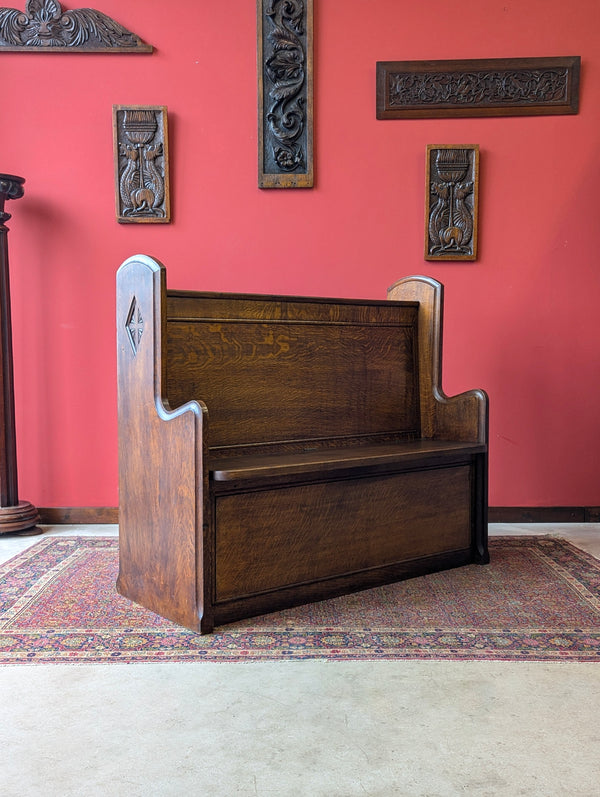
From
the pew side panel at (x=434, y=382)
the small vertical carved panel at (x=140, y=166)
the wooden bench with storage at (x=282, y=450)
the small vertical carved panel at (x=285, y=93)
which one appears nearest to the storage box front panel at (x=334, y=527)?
the wooden bench with storage at (x=282, y=450)

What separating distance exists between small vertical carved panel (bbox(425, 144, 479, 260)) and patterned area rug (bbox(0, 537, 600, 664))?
69.1 inches

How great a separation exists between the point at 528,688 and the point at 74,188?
11.1ft

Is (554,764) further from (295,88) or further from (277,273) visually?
(295,88)

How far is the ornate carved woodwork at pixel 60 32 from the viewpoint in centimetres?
408

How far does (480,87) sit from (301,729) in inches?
137

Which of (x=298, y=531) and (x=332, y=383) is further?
(x=332, y=383)

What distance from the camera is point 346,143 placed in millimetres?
4172

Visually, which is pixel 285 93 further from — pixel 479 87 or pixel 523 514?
pixel 523 514

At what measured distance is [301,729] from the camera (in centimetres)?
188

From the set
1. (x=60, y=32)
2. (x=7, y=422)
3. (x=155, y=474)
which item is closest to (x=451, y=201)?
(x=60, y=32)

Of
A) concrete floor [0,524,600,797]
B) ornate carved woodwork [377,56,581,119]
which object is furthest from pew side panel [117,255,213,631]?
ornate carved woodwork [377,56,581,119]

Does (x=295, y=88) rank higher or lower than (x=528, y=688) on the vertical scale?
higher

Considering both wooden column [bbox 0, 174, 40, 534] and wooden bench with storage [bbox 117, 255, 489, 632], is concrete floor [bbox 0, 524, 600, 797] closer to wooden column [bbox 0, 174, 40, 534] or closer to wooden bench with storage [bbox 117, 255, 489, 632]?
wooden bench with storage [bbox 117, 255, 489, 632]

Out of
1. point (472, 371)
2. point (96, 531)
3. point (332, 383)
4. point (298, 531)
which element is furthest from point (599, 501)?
point (96, 531)
